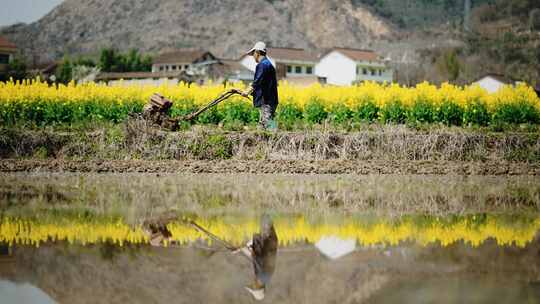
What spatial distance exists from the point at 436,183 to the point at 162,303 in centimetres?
576

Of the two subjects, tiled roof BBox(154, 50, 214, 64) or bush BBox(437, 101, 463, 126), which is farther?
tiled roof BBox(154, 50, 214, 64)

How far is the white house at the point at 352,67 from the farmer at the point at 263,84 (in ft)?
182

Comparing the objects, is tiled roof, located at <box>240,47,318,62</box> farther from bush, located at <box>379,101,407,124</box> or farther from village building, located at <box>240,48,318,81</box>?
bush, located at <box>379,101,407,124</box>

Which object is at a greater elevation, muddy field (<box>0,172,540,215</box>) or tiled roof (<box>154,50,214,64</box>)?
tiled roof (<box>154,50,214,64</box>)

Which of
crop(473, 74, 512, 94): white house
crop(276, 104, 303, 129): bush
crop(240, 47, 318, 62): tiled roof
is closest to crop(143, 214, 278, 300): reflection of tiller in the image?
crop(276, 104, 303, 129): bush

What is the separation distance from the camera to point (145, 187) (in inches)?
332

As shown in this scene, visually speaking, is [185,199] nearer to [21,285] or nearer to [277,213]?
[277,213]

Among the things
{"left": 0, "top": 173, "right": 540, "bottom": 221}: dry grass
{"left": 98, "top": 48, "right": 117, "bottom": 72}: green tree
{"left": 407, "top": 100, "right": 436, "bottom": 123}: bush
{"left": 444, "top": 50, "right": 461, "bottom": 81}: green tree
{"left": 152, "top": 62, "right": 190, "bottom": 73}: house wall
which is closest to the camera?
{"left": 0, "top": 173, "right": 540, "bottom": 221}: dry grass

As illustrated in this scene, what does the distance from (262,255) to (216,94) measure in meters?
8.80

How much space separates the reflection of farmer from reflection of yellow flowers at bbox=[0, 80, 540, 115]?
23.8 ft

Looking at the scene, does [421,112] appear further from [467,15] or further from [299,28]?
[299,28]

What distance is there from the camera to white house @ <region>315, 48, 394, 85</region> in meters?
66.2

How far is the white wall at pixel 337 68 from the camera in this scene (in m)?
66.2

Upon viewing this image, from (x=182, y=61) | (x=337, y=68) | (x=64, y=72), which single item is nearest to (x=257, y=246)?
(x=64, y=72)
